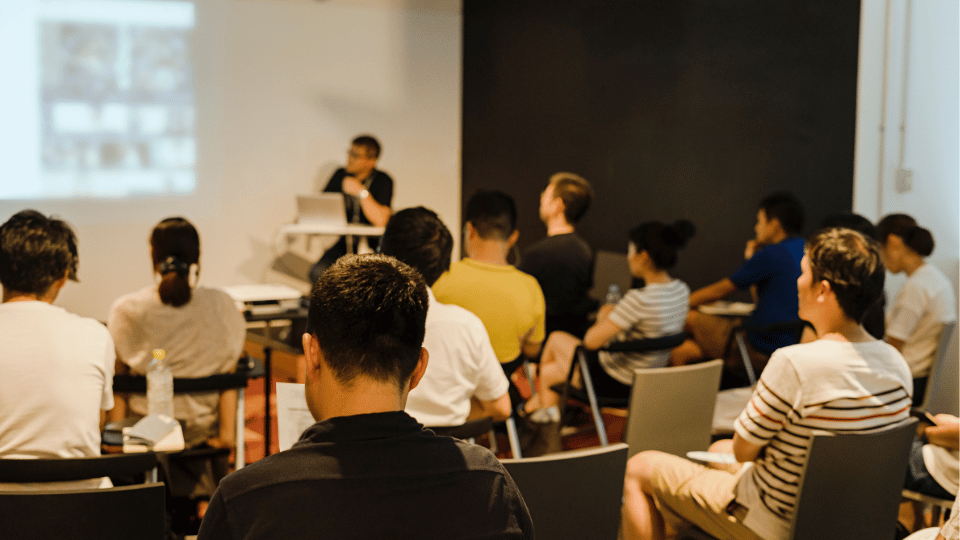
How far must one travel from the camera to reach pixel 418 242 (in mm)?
2363

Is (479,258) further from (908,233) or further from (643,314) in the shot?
(908,233)

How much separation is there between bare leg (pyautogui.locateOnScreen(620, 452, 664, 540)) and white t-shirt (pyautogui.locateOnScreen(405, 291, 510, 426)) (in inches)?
22.0

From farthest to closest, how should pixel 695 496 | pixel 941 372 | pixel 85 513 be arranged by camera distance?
pixel 941 372 → pixel 695 496 → pixel 85 513

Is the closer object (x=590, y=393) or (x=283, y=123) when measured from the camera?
(x=590, y=393)

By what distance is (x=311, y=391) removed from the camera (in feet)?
3.79

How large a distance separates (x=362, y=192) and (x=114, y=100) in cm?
187

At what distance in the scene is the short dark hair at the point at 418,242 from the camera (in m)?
2.36

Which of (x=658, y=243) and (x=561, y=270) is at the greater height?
(x=658, y=243)

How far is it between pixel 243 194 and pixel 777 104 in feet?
13.3

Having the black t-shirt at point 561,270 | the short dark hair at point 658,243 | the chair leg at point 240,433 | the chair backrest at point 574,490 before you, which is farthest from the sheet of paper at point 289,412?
the black t-shirt at point 561,270

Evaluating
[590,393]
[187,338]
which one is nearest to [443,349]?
[187,338]

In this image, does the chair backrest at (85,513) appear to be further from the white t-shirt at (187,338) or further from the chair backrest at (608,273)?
the chair backrest at (608,273)

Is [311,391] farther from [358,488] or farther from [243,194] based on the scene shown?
[243,194]

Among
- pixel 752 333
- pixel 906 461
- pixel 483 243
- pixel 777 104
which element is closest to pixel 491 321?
pixel 483 243
